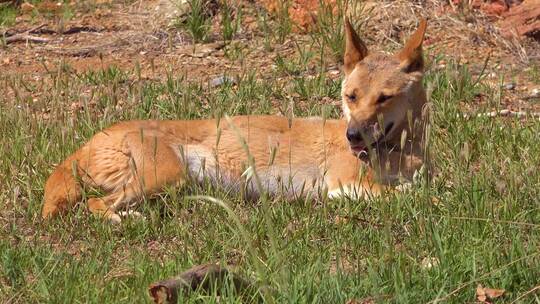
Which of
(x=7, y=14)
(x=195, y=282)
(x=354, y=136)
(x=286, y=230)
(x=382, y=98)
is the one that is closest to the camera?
(x=195, y=282)

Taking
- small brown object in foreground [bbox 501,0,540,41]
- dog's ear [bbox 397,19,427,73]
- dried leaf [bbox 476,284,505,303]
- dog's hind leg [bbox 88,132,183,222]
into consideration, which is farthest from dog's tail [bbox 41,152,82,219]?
small brown object in foreground [bbox 501,0,540,41]

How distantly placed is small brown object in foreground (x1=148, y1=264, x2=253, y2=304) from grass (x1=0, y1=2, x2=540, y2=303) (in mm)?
54

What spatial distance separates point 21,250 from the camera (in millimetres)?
5020

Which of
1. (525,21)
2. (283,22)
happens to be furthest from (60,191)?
(525,21)

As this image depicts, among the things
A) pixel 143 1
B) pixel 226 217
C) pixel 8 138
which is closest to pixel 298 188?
pixel 226 217

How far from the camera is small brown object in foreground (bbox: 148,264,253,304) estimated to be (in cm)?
426

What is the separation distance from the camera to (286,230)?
17.8 feet

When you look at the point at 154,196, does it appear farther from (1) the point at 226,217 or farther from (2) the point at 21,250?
(2) the point at 21,250

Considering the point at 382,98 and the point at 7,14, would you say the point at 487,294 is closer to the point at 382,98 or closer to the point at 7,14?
the point at 382,98

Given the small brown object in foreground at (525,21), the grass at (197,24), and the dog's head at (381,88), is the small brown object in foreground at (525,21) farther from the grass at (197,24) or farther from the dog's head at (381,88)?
the dog's head at (381,88)

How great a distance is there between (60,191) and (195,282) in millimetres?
1986

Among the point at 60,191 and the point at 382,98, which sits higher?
the point at 382,98

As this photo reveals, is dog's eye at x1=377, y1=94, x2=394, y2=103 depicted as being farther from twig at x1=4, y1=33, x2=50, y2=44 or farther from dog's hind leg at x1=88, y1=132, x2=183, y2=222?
twig at x1=4, y1=33, x2=50, y2=44

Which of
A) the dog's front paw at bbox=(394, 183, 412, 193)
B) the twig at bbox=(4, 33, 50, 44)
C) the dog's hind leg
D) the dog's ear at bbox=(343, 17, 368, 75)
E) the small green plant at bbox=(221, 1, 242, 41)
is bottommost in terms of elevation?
the twig at bbox=(4, 33, 50, 44)
